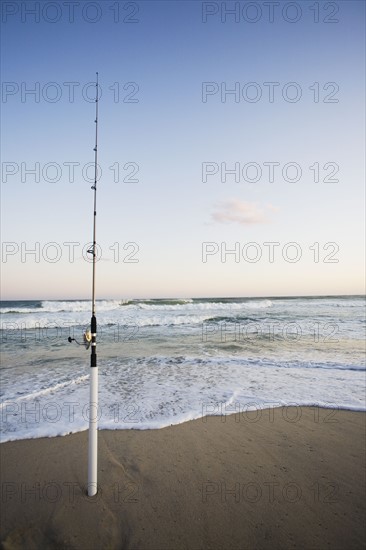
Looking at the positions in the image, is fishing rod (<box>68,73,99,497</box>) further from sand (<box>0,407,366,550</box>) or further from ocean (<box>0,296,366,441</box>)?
ocean (<box>0,296,366,441</box>)

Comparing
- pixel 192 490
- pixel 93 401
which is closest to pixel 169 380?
pixel 192 490

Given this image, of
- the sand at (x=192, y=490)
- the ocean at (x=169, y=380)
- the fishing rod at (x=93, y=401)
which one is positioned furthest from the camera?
the ocean at (x=169, y=380)

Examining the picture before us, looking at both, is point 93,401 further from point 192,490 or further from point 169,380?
point 169,380

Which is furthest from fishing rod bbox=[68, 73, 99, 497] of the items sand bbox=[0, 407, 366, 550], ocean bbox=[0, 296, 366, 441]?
ocean bbox=[0, 296, 366, 441]

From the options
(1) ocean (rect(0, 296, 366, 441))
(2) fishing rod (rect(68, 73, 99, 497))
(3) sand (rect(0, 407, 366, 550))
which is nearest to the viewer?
(3) sand (rect(0, 407, 366, 550))

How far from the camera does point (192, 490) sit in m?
3.24

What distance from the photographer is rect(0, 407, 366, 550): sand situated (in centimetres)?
265

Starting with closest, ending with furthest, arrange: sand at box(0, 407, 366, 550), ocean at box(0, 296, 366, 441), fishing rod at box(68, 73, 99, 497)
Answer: sand at box(0, 407, 366, 550) → fishing rod at box(68, 73, 99, 497) → ocean at box(0, 296, 366, 441)

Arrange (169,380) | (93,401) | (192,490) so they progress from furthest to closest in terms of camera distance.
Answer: (169,380) → (192,490) → (93,401)

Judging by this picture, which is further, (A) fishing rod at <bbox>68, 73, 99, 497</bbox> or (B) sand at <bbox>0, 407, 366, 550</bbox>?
(A) fishing rod at <bbox>68, 73, 99, 497</bbox>

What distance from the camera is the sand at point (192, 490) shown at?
2.65 m

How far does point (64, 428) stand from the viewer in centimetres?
461

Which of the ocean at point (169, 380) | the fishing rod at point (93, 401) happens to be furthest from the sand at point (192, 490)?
the ocean at point (169, 380)

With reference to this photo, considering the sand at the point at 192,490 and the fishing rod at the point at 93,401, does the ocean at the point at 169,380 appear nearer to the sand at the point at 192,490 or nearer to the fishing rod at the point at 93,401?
the sand at the point at 192,490
